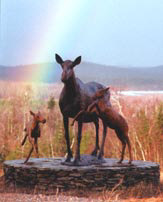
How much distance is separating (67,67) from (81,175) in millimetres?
1988

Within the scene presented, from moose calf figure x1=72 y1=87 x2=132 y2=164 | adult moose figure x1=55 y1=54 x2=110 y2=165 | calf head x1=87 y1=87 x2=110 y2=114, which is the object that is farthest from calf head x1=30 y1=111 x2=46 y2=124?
calf head x1=87 y1=87 x2=110 y2=114

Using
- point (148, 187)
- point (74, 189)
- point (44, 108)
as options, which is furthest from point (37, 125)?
point (44, 108)

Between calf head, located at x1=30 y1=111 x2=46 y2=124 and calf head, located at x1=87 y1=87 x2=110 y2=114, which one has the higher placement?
calf head, located at x1=87 y1=87 x2=110 y2=114

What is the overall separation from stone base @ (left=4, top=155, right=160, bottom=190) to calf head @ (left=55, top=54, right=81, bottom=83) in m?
1.67

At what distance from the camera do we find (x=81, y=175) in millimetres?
7723

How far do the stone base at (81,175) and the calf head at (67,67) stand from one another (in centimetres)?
167

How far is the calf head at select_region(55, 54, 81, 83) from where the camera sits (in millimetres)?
7598

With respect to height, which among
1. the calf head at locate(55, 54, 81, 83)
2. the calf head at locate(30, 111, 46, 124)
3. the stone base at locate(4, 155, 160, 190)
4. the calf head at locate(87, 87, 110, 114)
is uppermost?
the calf head at locate(55, 54, 81, 83)

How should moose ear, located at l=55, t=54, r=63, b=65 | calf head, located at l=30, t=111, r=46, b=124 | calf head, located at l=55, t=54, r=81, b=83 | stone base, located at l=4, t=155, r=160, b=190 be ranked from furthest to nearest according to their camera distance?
calf head, located at l=30, t=111, r=46, b=124, moose ear, located at l=55, t=54, r=63, b=65, stone base, located at l=4, t=155, r=160, b=190, calf head, located at l=55, t=54, r=81, b=83

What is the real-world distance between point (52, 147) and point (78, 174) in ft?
23.1

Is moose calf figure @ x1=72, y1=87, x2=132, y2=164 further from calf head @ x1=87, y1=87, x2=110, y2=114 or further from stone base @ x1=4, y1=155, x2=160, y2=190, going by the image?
stone base @ x1=4, y1=155, x2=160, y2=190

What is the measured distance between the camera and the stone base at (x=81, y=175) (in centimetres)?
775

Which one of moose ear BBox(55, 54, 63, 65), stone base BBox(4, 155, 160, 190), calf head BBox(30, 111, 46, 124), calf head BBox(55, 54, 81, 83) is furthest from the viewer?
calf head BBox(30, 111, 46, 124)

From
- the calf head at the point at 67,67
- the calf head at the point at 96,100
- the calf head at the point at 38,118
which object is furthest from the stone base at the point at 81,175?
the calf head at the point at 67,67
